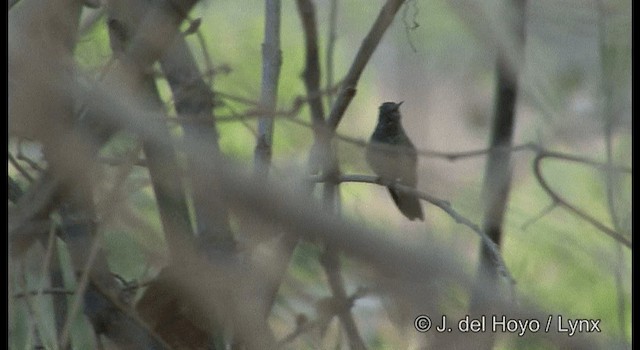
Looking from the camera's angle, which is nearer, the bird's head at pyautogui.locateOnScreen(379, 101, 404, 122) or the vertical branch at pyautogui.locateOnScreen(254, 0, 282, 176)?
the vertical branch at pyautogui.locateOnScreen(254, 0, 282, 176)

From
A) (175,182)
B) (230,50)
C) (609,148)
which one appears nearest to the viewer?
(175,182)

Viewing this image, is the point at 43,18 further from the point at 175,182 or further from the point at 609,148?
the point at 609,148

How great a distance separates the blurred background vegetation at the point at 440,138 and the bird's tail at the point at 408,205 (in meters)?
0.03

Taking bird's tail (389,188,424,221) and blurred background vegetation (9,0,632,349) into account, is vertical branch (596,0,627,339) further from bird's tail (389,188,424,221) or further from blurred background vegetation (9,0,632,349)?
bird's tail (389,188,424,221)

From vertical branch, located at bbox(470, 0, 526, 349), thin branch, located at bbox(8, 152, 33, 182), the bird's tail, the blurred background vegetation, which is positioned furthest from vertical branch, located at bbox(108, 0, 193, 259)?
vertical branch, located at bbox(470, 0, 526, 349)

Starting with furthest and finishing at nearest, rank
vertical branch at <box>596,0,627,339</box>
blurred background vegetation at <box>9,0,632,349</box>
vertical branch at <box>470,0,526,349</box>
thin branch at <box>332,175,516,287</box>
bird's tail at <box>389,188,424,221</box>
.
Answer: vertical branch at <box>470,0,526,349</box> → bird's tail at <box>389,188,424,221</box> → vertical branch at <box>596,0,627,339</box> → blurred background vegetation at <box>9,0,632,349</box> → thin branch at <box>332,175,516,287</box>

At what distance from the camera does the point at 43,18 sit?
30.2 inches

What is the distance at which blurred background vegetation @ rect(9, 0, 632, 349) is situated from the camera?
117 cm

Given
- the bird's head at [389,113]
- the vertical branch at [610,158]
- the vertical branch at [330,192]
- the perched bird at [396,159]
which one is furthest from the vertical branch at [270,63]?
the vertical branch at [610,158]

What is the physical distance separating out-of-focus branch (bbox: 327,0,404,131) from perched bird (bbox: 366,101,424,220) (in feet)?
0.60

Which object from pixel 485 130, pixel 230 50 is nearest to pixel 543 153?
pixel 230 50

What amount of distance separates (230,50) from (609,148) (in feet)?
4.47

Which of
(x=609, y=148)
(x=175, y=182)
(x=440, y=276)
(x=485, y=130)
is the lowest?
(x=440, y=276)

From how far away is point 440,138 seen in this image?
3.74m
